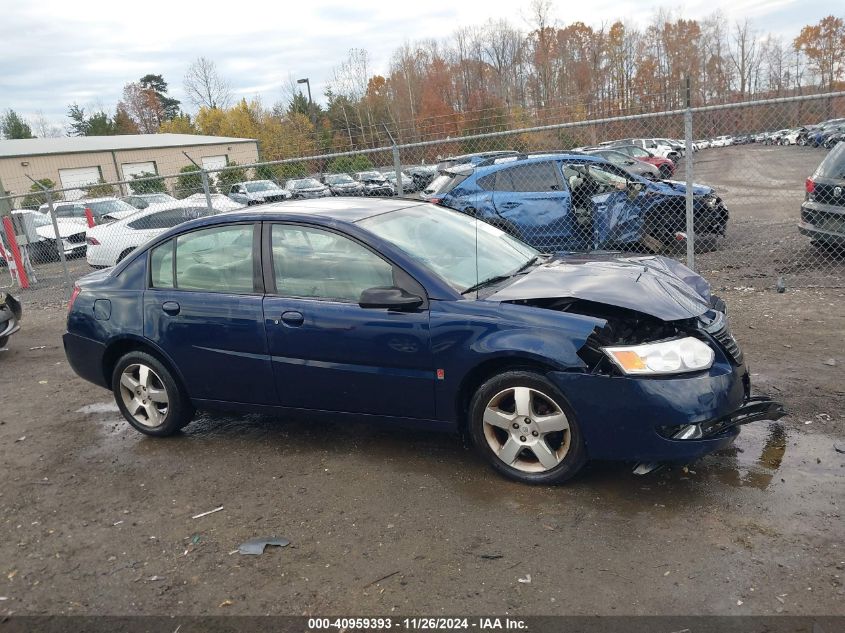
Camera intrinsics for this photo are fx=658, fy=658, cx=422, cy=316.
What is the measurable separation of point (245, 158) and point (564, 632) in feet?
151

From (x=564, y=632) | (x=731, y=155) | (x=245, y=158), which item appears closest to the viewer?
(x=564, y=632)

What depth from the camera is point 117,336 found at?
4.75 meters

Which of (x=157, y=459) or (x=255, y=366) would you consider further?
(x=157, y=459)

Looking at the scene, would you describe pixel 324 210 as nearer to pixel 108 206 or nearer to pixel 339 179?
pixel 339 179

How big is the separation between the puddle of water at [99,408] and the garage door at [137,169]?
3941cm

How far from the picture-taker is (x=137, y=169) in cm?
4259

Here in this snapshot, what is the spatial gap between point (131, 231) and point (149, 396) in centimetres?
851

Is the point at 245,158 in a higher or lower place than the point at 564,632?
higher

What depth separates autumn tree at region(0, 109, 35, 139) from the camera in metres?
66.0

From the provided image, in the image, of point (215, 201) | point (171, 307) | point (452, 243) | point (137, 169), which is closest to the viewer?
point (452, 243)

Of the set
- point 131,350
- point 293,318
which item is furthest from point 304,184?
point 293,318

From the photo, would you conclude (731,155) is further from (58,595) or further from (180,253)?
(58,595)

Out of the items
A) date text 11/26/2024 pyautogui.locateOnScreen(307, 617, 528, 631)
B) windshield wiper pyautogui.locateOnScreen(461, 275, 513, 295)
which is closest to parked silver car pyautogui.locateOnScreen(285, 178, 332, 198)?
windshield wiper pyautogui.locateOnScreen(461, 275, 513, 295)

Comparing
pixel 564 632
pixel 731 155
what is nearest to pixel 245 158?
pixel 731 155
